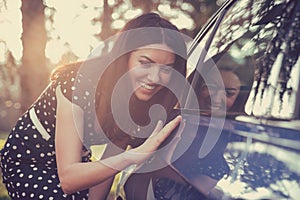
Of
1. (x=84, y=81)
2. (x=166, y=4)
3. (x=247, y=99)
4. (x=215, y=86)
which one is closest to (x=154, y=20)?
(x=84, y=81)

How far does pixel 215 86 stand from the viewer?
2.07 meters

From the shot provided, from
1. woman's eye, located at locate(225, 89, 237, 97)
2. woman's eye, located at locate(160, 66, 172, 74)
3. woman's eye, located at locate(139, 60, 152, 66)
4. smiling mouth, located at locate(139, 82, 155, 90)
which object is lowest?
smiling mouth, located at locate(139, 82, 155, 90)

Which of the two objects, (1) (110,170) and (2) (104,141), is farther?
(2) (104,141)

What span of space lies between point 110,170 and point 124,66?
1.72 feet

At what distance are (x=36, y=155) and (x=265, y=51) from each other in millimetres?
1387

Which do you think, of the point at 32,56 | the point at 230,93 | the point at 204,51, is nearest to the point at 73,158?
the point at 204,51

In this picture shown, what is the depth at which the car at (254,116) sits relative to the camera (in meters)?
1.22

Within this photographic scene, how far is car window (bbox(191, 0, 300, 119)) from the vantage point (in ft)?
4.66

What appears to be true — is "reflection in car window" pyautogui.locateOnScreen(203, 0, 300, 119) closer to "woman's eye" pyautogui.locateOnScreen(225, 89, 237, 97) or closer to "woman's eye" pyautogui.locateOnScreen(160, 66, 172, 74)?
"woman's eye" pyautogui.locateOnScreen(225, 89, 237, 97)

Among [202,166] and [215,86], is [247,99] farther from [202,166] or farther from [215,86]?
[215,86]

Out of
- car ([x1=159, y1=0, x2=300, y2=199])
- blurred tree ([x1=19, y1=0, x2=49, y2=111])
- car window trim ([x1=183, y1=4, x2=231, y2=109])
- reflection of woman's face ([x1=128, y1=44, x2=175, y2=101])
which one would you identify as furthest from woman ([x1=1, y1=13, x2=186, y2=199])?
blurred tree ([x1=19, y1=0, x2=49, y2=111])

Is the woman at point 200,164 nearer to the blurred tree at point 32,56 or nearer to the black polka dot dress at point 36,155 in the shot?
the black polka dot dress at point 36,155

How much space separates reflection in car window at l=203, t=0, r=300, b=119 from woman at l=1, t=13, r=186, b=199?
45 centimetres

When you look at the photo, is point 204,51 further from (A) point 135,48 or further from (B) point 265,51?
(B) point 265,51
